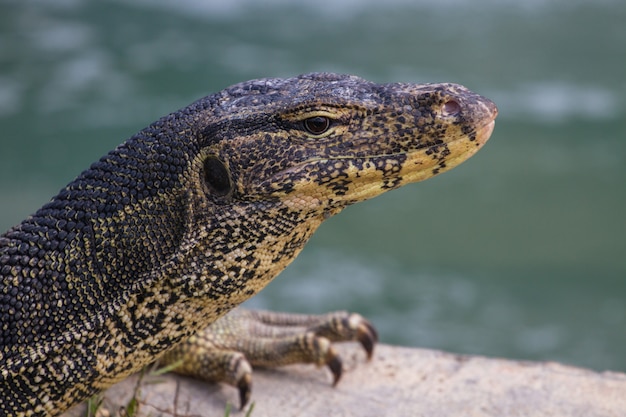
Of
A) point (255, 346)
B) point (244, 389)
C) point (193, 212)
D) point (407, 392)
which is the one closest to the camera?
point (193, 212)

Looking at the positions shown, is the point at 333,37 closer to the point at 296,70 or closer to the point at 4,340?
the point at 296,70

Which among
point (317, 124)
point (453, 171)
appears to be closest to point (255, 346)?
point (317, 124)

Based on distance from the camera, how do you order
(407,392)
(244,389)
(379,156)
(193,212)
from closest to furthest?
(379,156) < (193,212) < (244,389) < (407,392)

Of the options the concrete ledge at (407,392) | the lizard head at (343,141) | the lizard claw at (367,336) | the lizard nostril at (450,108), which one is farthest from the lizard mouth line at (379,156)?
the lizard claw at (367,336)

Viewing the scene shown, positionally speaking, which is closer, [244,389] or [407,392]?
[244,389]

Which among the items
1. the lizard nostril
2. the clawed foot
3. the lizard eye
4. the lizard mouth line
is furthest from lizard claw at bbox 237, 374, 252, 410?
the lizard nostril

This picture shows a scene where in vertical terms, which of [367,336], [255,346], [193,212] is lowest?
[255,346]

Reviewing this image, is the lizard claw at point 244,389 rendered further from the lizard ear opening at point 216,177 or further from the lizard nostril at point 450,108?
the lizard nostril at point 450,108

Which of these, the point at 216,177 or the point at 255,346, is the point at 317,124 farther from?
the point at 255,346

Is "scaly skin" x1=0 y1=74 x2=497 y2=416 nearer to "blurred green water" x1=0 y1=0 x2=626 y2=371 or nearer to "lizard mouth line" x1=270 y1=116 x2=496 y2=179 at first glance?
"lizard mouth line" x1=270 y1=116 x2=496 y2=179
